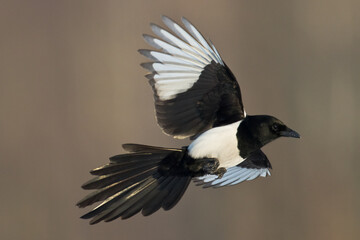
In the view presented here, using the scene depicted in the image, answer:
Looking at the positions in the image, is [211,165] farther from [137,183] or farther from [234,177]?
[234,177]

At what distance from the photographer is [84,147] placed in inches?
86.3

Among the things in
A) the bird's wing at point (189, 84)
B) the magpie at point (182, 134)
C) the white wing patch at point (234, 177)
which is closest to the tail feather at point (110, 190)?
the magpie at point (182, 134)

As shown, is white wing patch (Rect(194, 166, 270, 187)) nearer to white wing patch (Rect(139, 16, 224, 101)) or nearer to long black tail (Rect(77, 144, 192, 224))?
long black tail (Rect(77, 144, 192, 224))

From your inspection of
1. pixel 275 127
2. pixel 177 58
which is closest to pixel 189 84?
pixel 177 58

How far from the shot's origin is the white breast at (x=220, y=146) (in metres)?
1.33

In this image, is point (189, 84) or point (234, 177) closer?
point (189, 84)

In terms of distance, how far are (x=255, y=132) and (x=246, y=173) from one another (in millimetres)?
267

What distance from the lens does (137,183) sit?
1385mm

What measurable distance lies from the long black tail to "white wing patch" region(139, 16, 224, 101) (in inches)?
4.7

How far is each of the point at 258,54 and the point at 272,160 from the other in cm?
36

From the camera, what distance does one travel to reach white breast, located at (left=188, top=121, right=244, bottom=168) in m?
1.33

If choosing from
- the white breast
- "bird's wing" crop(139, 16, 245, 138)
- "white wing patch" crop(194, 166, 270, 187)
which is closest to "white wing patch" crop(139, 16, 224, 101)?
"bird's wing" crop(139, 16, 245, 138)

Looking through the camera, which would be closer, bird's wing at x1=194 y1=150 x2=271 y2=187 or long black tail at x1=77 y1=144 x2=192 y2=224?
long black tail at x1=77 y1=144 x2=192 y2=224

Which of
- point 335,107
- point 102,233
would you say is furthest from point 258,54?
point 102,233
